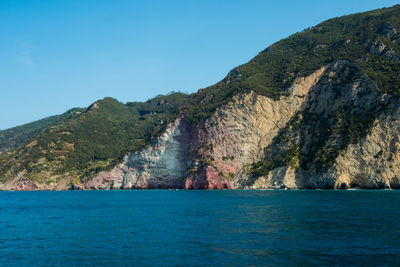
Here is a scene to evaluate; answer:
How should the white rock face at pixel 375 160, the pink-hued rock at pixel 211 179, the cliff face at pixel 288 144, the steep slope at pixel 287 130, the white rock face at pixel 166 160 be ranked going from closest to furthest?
the white rock face at pixel 375 160 < the cliff face at pixel 288 144 < the steep slope at pixel 287 130 < the pink-hued rock at pixel 211 179 < the white rock face at pixel 166 160

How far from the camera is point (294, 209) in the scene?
57.4 metres

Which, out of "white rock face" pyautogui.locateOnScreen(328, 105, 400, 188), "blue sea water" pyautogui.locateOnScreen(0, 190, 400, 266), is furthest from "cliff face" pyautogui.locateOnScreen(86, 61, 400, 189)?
"blue sea water" pyautogui.locateOnScreen(0, 190, 400, 266)

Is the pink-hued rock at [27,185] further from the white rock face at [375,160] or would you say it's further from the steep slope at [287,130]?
the white rock face at [375,160]

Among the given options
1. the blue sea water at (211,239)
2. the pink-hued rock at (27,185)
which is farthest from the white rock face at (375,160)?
the pink-hued rock at (27,185)

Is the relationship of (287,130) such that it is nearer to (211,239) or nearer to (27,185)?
(211,239)

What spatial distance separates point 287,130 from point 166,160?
5162 cm

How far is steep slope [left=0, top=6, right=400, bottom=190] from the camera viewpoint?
362 feet

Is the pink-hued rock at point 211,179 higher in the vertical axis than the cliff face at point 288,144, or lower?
lower

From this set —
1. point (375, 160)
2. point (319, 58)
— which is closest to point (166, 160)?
point (319, 58)

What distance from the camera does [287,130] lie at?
138 meters

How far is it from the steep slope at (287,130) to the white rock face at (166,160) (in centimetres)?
43

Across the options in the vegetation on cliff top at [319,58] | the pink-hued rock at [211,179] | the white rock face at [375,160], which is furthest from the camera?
the pink-hued rock at [211,179]

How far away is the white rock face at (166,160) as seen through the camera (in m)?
155

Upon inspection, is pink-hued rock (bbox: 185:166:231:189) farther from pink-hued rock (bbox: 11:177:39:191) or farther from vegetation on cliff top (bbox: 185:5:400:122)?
pink-hued rock (bbox: 11:177:39:191)
